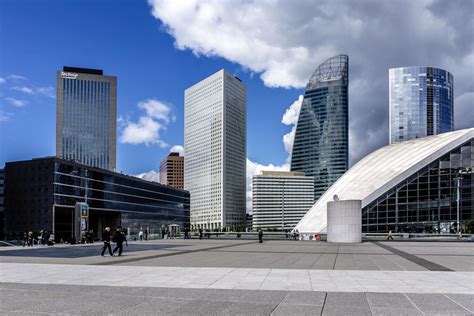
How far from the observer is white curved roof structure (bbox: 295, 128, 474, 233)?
205ft

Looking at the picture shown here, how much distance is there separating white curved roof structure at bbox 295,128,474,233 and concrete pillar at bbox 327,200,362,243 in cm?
1468

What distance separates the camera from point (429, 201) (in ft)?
205

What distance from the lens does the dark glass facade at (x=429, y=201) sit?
61500 mm

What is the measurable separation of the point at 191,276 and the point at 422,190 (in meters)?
54.5

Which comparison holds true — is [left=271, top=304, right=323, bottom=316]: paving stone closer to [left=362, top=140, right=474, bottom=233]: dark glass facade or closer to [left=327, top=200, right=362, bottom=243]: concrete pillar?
[left=327, top=200, right=362, bottom=243]: concrete pillar

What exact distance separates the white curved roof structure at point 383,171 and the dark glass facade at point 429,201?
992 millimetres

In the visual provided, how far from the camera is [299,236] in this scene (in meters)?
56.6

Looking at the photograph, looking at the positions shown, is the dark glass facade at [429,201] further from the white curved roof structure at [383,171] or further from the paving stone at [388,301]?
the paving stone at [388,301]

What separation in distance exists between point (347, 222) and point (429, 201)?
23158 mm

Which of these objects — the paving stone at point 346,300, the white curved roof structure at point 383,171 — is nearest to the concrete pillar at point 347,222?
the white curved roof structure at point 383,171

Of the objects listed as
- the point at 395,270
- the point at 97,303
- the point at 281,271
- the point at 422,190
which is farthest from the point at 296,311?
the point at 422,190

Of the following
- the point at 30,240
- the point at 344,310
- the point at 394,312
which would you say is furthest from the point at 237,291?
the point at 30,240

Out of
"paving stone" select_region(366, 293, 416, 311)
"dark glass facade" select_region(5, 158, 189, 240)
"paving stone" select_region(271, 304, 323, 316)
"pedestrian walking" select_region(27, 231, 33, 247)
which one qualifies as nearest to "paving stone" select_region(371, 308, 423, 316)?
"paving stone" select_region(366, 293, 416, 311)

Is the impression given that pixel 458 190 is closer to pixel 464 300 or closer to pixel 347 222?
pixel 347 222
